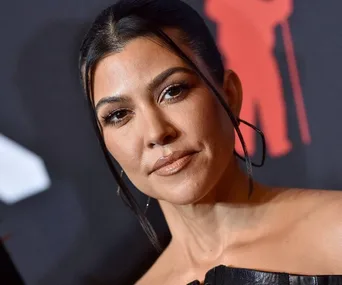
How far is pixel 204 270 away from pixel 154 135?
0.33 metres

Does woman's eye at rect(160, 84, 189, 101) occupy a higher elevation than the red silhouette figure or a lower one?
higher

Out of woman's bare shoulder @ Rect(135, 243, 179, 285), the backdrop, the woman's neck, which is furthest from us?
the backdrop

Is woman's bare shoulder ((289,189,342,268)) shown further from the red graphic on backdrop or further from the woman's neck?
the red graphic on backdrop

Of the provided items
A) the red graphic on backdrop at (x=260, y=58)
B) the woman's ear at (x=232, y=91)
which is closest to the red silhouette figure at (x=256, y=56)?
the red graphic on backdrop at (x=260, y=58)

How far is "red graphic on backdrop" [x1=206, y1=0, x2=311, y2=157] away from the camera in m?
1.33

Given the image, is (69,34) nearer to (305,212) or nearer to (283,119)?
(283,119)

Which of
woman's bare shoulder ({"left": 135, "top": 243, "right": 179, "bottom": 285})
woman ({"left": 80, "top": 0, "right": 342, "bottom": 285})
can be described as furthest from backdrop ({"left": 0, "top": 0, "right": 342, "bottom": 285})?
woman ({"left": 80, "top": 0, "right": 342, "bottom": 285})

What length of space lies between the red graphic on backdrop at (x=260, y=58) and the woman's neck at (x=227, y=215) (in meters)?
0.34

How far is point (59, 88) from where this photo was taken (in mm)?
1338

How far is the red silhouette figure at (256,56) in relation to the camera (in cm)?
134

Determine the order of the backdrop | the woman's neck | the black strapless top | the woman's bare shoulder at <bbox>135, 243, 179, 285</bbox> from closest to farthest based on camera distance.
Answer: the black strapless top
the woman's neck
the woman's bare shoulder at <bbox>135, 243, 179, 285</bbox>
the backdrop

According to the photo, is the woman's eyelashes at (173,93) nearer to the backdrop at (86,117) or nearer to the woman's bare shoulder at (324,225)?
the woman's bare shoulder at (324,225)

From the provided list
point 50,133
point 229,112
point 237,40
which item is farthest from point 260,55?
point 50,133

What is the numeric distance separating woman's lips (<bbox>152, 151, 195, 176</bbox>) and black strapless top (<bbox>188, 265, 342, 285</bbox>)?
0.73ft
